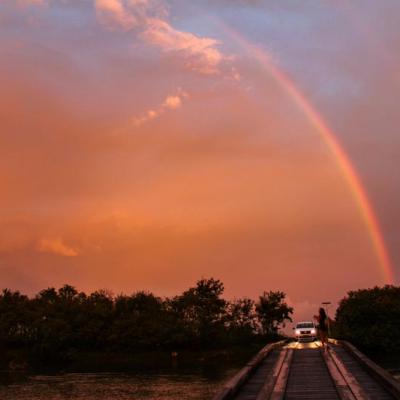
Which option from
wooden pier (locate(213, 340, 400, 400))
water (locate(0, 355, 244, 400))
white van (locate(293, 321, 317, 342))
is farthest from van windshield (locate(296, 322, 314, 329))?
wooden pier (locate(213, 340, 400, 400))

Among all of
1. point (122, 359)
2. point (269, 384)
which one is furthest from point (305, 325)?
point (122, 359)

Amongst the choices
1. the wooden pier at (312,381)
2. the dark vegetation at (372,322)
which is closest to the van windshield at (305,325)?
the wooden pier at (312,381)

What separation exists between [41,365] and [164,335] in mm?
24238

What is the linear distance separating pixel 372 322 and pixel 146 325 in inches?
1791

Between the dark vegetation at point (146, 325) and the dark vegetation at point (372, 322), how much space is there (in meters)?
23.7

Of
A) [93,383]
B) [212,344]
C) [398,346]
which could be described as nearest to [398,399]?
[93,383]

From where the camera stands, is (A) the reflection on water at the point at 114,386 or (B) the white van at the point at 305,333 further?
(A) the reflection on water at the point at 114,386

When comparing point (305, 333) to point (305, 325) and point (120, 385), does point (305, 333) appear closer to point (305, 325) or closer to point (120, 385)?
point (305, 325)

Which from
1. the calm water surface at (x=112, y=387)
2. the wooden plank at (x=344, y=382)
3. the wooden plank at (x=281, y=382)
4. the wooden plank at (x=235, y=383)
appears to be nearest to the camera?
the wooden plank at (x=235, y=383)

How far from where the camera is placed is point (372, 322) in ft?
295

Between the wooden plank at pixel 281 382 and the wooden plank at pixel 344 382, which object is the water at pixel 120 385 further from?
the wooden plank at pixel 344 382

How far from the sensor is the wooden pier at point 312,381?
16.1m

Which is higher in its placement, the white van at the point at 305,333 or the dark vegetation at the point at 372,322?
the dark vegetation at the point at 372,322

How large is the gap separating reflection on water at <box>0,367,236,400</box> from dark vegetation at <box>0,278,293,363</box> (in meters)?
30.1
